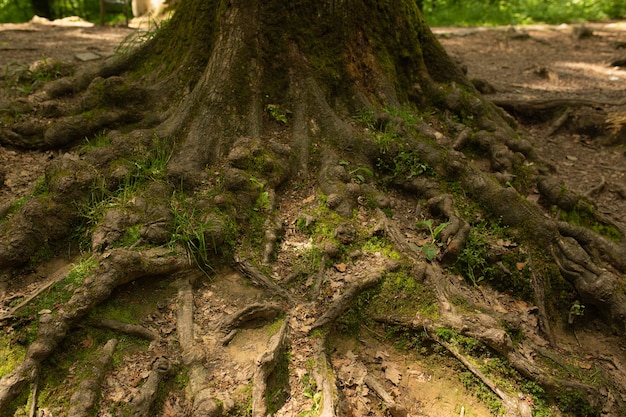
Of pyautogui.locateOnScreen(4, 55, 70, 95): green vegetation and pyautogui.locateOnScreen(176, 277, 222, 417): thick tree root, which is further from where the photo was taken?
pyautogui.locateOnScreen(4, 55, 70, 95): green vegetation

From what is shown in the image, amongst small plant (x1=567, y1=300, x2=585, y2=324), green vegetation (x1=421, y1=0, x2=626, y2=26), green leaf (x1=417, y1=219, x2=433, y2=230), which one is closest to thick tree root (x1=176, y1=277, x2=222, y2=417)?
green leaf (x1=417, y1=219, x2=433, y2=230)

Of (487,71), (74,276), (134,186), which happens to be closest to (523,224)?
(134,186)

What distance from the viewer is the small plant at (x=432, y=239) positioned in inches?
145

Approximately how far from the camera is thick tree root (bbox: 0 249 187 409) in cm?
251

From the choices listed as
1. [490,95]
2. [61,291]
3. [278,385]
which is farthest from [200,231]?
[490,95]

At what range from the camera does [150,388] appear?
104 inches

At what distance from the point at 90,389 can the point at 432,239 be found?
2.57m

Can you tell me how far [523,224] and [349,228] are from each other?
153 cm

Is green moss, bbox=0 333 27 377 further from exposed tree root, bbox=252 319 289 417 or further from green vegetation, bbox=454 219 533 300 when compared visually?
green vegetation, bbox=454 219 533 300

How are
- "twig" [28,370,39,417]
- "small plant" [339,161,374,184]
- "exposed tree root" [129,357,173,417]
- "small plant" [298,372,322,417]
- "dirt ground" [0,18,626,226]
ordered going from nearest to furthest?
"twig" [28,370,39,417] → "exposed tree root" [129,357,173,417] → "small plant" [298,372,322,417] → "small plant" [339,161,374,184] → "dirt ground" [0,18,626,226]

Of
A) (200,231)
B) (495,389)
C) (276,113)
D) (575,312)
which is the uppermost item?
(276,113)

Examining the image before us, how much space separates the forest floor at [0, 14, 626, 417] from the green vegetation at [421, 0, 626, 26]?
99cm

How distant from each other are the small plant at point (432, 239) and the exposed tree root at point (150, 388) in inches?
77.2

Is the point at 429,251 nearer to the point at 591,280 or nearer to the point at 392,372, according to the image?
the point at 392,372
